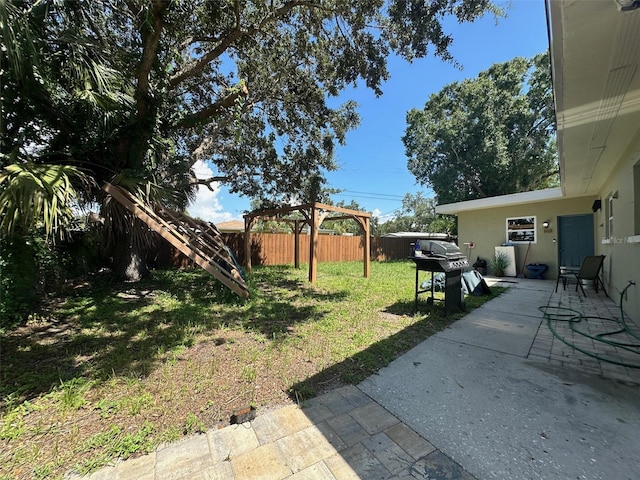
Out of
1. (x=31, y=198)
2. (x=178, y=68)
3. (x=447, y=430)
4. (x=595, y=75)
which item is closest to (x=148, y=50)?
(x=178, y=68)

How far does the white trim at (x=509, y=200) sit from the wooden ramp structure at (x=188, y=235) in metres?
8.24

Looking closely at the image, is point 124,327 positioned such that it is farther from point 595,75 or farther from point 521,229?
point 521,229

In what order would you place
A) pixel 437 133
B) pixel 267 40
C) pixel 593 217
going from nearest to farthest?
1. pixel 267 40
2. pixel 593 217
3. pixel 437 133

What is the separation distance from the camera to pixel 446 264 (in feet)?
13.6

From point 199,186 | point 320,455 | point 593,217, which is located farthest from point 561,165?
→ point 199,186

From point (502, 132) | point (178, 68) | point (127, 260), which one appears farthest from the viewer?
point (502, 132)

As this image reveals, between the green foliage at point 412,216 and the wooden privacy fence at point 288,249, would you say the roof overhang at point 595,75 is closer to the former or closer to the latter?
the wooden privacy fence at point 288,249

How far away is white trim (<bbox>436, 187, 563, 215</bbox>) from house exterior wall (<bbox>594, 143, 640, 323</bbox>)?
2.31 metres

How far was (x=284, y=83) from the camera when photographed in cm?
716

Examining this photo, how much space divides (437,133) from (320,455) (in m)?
16.9

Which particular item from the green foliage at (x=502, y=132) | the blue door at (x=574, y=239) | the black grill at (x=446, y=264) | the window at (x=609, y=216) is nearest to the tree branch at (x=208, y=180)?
the black grill at (x=446, y=264)

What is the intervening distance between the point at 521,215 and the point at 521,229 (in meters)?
0.46

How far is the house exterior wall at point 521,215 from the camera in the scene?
26.8ft

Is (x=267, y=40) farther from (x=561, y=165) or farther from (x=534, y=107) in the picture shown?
(x=534, y=107)
